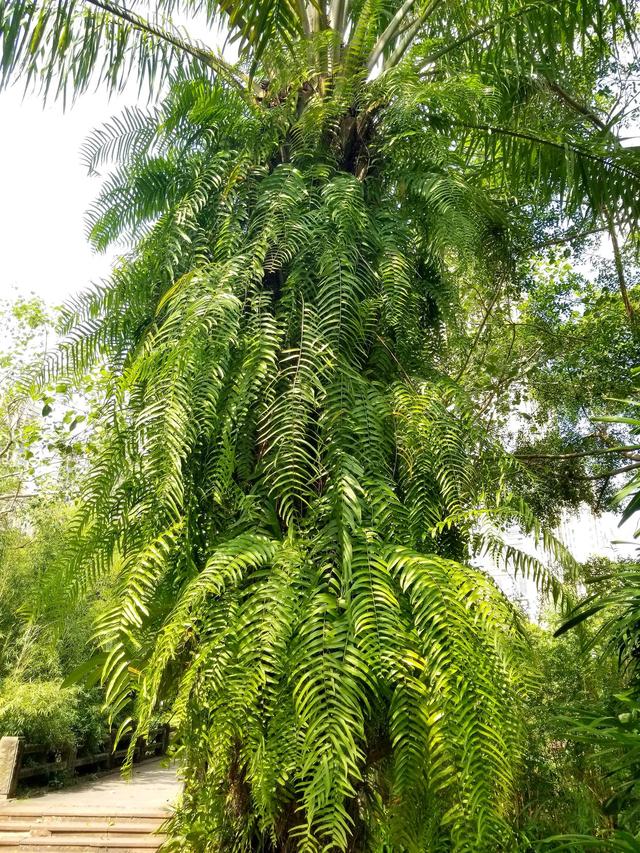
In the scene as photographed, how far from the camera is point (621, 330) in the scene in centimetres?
567

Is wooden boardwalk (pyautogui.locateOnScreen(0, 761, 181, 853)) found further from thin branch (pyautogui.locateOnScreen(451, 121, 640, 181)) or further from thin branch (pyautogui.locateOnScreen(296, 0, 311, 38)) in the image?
thin branch (pyautogui.locateOnScreen(296, 0, 311, 38))

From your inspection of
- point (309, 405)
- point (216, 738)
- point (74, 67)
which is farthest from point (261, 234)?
point (216, 738)

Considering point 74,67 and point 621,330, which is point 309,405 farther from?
point 621,330

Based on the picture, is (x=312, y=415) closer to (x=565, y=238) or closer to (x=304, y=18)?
(x=304, y=18)

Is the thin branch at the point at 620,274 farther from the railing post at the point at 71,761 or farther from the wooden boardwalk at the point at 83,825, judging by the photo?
the railing post at the point at 71,761

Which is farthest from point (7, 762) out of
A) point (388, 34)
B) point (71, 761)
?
point (388, 34)

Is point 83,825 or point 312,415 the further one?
point 83,825

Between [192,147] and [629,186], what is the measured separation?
1.96 m

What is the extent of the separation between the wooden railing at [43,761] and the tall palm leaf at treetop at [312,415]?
16.4ft

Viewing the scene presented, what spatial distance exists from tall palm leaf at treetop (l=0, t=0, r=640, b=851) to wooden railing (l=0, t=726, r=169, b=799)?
16.4ft

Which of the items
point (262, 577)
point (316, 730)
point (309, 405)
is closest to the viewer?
point (316, 730)

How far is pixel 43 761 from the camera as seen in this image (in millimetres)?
10109

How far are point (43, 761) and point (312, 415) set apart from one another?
9.91 metres

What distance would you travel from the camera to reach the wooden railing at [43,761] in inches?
326
